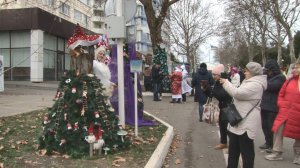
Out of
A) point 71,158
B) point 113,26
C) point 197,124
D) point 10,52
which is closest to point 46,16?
point 10,52

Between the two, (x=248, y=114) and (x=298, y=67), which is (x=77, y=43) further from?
(x=298, y=67)

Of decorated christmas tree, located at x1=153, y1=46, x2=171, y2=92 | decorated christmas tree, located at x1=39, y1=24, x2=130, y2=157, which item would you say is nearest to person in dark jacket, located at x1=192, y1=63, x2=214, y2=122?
decorated christmas tree, located at x1=39, y1=24, x2=130, y2=157

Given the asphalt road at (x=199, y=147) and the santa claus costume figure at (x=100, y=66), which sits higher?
the santa claus costume figure at (x=100, y=66)

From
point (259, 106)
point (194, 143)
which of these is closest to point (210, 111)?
point (194, 143)

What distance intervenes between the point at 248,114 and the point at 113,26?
12.4ft

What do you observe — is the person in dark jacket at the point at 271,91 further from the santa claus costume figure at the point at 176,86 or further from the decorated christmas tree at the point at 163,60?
the decorated christmas tree at the point at 163,60

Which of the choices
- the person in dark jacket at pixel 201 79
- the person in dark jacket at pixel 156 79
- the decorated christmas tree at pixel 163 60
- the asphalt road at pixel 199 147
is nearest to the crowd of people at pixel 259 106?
the asphalt road at pixel 199 147

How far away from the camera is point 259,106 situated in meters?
6.17

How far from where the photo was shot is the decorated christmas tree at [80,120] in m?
7.27

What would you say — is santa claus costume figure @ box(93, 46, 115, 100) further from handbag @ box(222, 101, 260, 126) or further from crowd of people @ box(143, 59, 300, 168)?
handbag @ box(222, 101, 260, 126)

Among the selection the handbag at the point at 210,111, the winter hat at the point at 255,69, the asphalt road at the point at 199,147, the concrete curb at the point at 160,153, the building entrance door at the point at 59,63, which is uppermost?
the building entrance door at the point at 59,63

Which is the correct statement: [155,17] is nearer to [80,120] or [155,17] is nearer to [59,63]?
[59,63]

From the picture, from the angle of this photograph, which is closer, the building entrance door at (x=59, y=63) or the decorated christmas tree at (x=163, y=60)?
the decorated christmas tree at (x=163, y=60)

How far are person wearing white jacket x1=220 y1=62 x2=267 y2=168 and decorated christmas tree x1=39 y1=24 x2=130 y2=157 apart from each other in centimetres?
225
